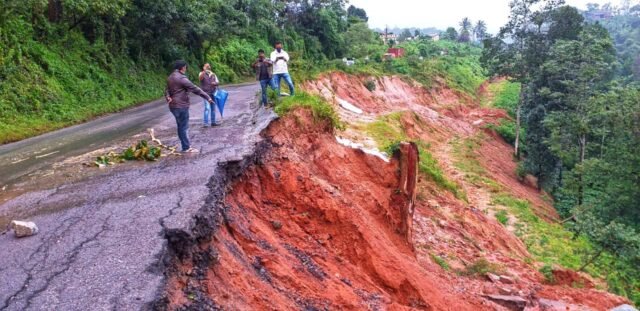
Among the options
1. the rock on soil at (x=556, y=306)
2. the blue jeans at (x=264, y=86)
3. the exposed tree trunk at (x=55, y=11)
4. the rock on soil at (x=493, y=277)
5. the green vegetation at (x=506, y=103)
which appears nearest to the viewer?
the rock on soil at (x=556, y=306)

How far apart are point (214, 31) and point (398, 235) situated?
675 inches

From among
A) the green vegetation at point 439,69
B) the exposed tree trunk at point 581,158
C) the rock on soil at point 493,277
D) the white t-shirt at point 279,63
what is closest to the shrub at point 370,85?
the green vegetation at point 439,69

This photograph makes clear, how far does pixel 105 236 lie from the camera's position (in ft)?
17.9

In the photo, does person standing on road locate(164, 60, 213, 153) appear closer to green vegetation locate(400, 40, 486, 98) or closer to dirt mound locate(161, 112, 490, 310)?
dirt mound locate(161, 112, 490, 310)

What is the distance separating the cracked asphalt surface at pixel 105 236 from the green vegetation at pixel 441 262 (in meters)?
5.68

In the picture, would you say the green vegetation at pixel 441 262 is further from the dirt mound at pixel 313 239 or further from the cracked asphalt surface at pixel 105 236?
the cracked asphalt surface at pixel 105 236

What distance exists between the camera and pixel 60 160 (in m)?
9.57

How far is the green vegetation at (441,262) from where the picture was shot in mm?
12008

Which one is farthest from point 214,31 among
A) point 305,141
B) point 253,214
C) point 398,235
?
point 253,214

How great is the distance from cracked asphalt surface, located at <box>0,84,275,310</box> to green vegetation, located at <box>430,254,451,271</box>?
5.68 meters

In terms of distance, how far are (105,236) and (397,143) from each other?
848 cm

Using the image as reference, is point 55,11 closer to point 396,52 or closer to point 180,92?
point 180,92

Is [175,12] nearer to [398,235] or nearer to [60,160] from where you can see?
[60,160]

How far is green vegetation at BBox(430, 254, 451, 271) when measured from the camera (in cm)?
1201
